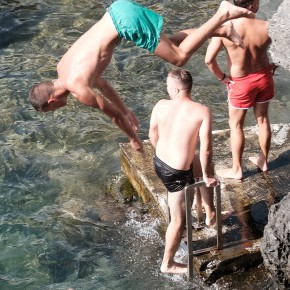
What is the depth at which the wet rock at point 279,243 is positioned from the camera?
235 inches

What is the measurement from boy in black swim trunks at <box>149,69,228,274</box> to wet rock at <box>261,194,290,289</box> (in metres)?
0.69

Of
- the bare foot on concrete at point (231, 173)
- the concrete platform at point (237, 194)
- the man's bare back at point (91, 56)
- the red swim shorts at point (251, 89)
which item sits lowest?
the concrete platform at point (237, 194)

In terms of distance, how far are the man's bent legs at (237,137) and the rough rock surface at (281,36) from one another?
1.04 meters

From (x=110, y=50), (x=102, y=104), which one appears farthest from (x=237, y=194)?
(x=110, y=50)

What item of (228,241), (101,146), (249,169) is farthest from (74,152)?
(228,241)

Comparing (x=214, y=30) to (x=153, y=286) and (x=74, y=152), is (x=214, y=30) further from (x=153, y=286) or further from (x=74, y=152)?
(x=74, y=152)

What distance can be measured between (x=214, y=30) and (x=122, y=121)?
1.12 meters

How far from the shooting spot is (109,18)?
6.67 meters

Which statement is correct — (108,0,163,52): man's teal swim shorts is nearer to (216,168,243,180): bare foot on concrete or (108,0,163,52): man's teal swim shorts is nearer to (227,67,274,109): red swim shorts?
(227,67,274,109): red swim shorts

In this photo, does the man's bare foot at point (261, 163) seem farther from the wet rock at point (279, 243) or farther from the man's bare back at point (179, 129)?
the wet rock at point (279, 243)

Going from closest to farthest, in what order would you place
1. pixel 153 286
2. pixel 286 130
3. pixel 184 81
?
pixel 184 81, pixel 153 286, pixel 286 130

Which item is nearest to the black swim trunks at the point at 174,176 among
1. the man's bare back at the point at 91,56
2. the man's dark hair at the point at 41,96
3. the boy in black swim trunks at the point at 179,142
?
the boy in black swim trunks at the point at 179,142

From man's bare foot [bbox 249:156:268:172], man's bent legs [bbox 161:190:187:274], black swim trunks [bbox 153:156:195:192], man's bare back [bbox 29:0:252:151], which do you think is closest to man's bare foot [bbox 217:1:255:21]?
man's bare back [bbox 29:0:252:151]

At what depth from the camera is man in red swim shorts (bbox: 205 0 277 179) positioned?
23.3 ft
